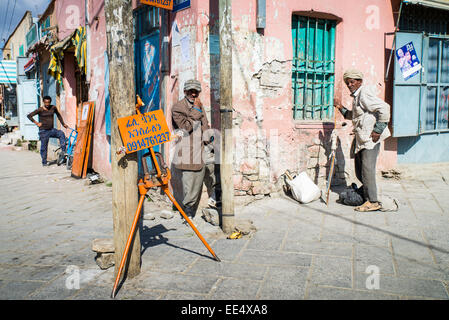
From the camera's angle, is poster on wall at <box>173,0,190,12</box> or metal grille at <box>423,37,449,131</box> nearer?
poster on wall at <box>173,0,190,12</box>

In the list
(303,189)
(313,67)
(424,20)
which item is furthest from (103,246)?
(424,20)

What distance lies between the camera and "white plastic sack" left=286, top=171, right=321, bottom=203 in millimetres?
5242

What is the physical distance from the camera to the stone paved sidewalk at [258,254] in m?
2.79

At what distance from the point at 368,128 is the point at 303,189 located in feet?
4.20

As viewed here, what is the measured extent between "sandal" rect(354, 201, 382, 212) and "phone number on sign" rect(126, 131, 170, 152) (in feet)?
10.2

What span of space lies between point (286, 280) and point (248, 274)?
0.34 metres

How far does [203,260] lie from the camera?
11.1ft

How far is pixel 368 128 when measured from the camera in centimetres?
473

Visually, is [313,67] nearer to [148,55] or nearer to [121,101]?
[148,55]

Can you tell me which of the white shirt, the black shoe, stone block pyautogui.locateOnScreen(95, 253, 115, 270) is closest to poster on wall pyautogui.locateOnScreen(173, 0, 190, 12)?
the white shirt

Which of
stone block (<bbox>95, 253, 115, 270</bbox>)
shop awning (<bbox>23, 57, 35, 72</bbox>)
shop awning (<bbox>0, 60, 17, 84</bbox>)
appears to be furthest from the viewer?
shop awning (<bbox>0, 60, 17, 84</bbox>)

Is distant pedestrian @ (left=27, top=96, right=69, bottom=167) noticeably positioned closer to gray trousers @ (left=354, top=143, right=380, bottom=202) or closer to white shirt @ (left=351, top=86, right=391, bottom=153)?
white shirt @ (left=351, top=86, right=391, bottom=153)
